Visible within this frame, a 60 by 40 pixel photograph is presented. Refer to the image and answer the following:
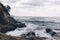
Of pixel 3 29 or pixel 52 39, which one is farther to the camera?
pixel 3 29

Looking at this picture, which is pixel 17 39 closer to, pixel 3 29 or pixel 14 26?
pixel 3 29

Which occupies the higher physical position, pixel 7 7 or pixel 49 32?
pixel 7 7

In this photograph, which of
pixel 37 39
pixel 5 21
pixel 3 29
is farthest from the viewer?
pixel 5 21

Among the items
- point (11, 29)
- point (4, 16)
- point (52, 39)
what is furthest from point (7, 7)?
point (52, 39)

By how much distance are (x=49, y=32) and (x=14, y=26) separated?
35.2ft

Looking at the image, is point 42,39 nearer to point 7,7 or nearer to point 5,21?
point 5,21

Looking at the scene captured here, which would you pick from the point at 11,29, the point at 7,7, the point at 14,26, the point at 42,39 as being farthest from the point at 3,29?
the point at 7,7

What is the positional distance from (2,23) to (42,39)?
1973 cm

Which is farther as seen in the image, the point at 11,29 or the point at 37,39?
the point at 11,29

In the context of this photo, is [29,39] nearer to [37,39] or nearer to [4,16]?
[37,39]

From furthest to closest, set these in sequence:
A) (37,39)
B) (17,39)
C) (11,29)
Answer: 1. (11,29)
2. (37,39)
3. (17,39)

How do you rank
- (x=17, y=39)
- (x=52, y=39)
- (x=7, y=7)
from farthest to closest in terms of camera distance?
(x=7, y=7) → (x=52, y=39) → (x=17, y=39)

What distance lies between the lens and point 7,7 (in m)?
80.7

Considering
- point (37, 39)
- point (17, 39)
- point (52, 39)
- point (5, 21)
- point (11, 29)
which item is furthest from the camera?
point (5, 21)
